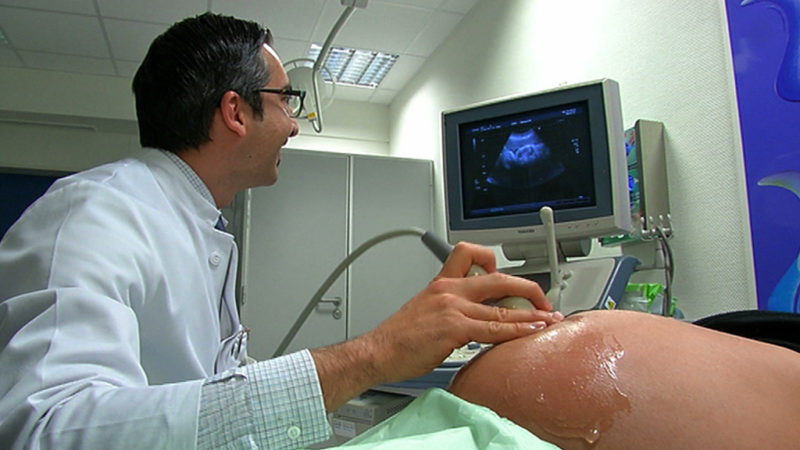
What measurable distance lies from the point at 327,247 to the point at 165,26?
5.46 feet

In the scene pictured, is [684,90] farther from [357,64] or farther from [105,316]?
[357,64]

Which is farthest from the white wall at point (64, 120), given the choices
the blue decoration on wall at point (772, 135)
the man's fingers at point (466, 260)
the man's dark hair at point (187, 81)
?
the man's fingers at point (466, 260)

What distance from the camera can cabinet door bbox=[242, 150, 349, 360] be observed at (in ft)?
9.90

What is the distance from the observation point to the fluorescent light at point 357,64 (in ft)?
12.1

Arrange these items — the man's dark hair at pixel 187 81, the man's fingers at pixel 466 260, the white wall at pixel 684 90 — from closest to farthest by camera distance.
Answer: the man's fingers at pixel 466 260 < the man's dark hair at pixel 187 81 < the white wall at pixel 684 90

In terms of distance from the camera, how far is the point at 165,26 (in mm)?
3344

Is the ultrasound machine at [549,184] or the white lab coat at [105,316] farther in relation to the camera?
the ultrasound machine at [549,184]

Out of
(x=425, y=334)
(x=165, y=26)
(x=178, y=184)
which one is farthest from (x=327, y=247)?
(x=425, y=334)

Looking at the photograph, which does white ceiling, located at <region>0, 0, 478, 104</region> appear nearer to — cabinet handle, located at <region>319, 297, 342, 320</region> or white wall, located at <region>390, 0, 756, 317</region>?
white wall, located at <region>390, 0, 756, 317</region>

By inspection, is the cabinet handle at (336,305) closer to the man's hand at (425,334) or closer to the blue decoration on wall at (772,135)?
the blue decoration on wall at (772,135)

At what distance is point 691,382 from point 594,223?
31.5 inches

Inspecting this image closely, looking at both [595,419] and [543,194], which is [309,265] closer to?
[543,194]

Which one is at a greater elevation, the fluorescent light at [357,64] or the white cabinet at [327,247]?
the fluorescent light at [357,64]

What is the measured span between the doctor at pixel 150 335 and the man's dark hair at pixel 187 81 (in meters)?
0.18
